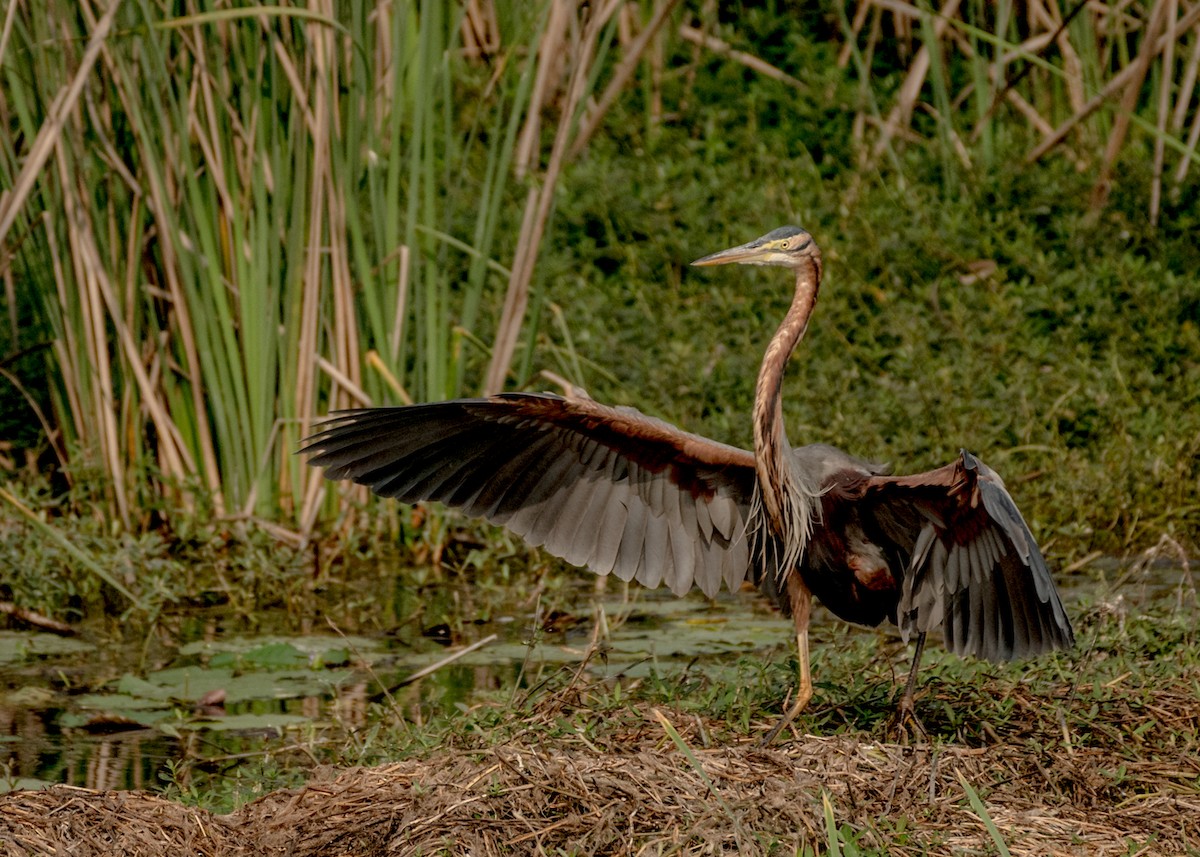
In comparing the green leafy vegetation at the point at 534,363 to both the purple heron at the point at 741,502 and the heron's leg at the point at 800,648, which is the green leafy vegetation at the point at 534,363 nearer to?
the heron's leg at the point at 800,648

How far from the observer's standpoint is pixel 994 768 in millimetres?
Result: 3637

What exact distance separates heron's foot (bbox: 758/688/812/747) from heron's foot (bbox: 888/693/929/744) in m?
0.20

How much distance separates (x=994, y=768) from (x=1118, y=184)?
15.7ft

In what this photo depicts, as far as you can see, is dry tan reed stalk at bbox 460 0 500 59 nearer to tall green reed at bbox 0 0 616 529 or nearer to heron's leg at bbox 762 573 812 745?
tall green reed at bbox 0 0 616 529

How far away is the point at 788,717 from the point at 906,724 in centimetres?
28

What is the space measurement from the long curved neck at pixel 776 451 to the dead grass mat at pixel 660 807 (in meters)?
0.55

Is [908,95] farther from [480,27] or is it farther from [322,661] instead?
[322,661]

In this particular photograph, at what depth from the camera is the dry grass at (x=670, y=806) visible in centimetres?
329

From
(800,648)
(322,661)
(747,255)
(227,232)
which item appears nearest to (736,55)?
(227,232)

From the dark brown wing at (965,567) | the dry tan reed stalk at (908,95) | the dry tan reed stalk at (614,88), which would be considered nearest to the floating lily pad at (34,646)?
the dark brown wing at (965,567)

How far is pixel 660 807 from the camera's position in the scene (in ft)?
10.9

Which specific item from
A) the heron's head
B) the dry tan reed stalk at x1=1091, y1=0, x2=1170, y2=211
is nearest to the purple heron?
the heron's head

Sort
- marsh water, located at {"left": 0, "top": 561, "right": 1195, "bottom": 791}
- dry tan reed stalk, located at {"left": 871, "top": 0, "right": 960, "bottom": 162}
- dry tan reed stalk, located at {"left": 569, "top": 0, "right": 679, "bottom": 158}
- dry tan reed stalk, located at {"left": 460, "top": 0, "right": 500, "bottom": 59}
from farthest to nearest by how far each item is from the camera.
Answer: dry tan reed stalk, located at {"left": 460, "top": 0, "right": 500, "bottom": 59}
dry tan reed stalk, located at {"left": 871, "top": 0, "right": 960, "bottom": 162}
dry tan reed stalk, located at {"left": 569, "top": 0, "right": 679, "bottom": 158}
marsh water, located at {"left": 0, "top": 561, "right": 1195, "bottom": 791}

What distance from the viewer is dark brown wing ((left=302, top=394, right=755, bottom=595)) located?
161 inches
